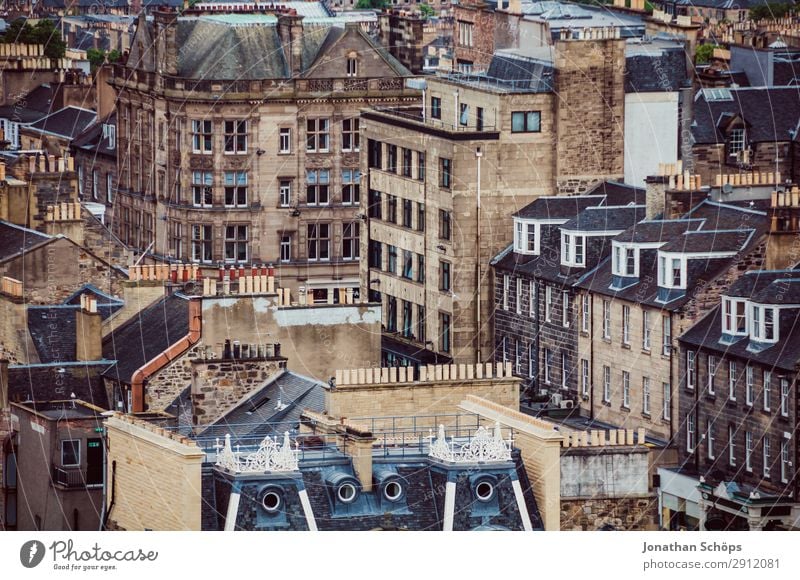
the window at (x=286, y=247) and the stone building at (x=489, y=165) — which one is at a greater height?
the stone building at (x=489, y=165)

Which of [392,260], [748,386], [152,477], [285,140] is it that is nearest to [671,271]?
[748,386]

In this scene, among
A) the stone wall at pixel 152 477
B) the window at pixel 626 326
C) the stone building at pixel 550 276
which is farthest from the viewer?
the stone building at pixel 550 276

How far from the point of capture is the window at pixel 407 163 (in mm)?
82312

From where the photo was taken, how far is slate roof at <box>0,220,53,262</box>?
68500 millimetres

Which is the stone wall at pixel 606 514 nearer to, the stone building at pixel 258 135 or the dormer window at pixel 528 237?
the dormer window at pixel 528 237

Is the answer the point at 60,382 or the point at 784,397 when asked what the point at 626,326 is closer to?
the point at 784,397

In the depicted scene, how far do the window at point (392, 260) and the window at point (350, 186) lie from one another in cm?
1283

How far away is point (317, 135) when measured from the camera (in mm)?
96250

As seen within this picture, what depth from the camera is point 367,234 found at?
84.8 meters

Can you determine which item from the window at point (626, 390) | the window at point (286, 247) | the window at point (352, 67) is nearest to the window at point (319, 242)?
the window at point (286, 247)

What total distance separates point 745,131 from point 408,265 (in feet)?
28.5

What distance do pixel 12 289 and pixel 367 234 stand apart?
20.5 m

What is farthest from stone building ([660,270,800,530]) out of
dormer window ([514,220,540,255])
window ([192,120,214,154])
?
window ([192,120,214,154])

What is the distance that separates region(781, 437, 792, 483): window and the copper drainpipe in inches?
410
